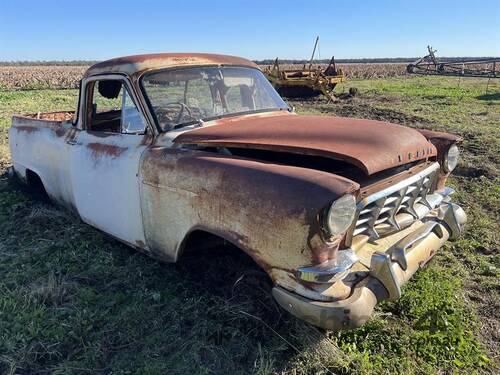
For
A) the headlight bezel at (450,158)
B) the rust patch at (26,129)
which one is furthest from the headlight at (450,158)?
the rust patch at (26,129)

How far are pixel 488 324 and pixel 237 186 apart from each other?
2010mm

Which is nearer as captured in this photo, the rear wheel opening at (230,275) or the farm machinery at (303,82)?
the rear wheel opening at (230,275)

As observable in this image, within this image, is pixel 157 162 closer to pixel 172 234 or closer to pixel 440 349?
pixel 172 234

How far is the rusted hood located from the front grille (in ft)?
0.49

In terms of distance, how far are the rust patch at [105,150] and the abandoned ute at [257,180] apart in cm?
1

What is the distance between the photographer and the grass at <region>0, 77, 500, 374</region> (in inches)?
97.6

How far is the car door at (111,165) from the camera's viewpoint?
310cm

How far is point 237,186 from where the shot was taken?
235 centimetres

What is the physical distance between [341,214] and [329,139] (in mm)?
651

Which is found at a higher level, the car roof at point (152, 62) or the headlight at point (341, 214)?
the car roof at point (152, 62)

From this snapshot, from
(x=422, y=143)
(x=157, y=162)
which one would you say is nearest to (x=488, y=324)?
(x=422, y=143)

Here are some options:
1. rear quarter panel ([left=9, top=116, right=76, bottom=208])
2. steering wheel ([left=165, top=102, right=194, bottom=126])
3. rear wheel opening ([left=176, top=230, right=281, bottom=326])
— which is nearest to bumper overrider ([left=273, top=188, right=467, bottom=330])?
rear wheel opening ([left=176, top=230, right=281, bottom=326])

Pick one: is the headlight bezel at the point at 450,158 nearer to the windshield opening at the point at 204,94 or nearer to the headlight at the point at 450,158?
the headlight at the point at 450,158

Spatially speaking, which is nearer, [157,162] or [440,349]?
[440,349]
